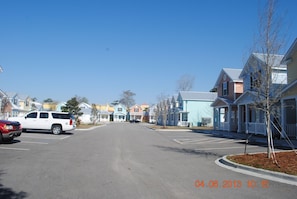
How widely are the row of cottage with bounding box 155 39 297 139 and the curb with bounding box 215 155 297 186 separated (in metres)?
3.48

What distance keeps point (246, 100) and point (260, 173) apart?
18122 mm

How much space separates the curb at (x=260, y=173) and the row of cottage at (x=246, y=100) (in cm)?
348

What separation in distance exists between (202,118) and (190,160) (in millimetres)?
41164

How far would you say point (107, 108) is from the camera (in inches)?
4338

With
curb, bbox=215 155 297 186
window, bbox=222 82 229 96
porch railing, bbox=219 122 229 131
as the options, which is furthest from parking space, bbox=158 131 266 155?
window, bbox=222 82 229 96

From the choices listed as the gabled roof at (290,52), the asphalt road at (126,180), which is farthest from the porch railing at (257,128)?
the asphalt road at (126,180)

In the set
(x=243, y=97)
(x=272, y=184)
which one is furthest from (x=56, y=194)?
(x=243, y=97)

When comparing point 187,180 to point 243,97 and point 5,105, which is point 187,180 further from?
point 5,105

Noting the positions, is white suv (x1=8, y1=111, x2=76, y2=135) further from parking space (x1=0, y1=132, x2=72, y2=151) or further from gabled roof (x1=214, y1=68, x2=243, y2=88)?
gabled roof (x1=214, y1=68, x2=243, y2=88)

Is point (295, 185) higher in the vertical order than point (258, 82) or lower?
lower

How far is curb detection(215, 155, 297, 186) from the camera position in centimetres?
728

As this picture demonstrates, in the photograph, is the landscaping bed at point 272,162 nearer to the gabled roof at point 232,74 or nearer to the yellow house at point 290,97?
the yellow house at point 290,97

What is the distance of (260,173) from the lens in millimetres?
8188

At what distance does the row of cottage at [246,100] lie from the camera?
1250cm
